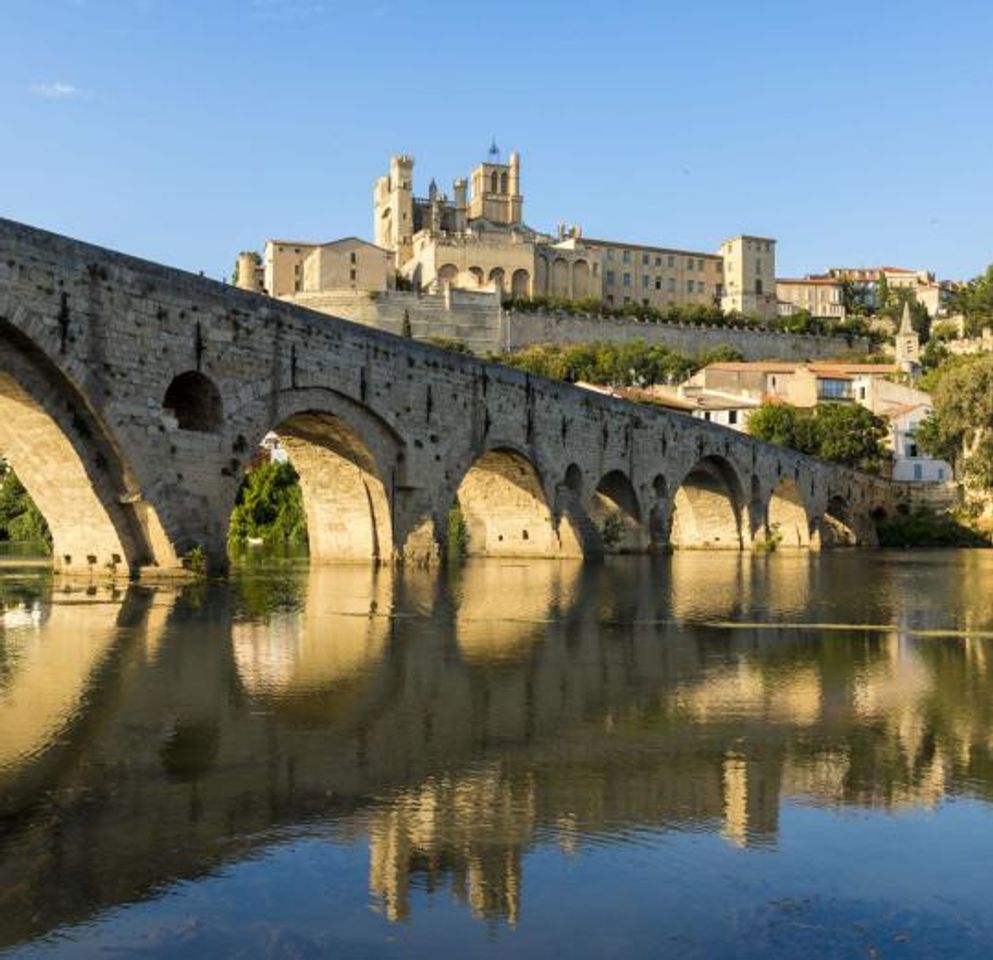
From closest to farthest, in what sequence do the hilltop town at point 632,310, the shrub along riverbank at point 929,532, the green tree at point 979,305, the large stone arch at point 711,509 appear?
1. the large stone arch at point 711,509
2. the shrub along riverbank at point 929,532
3. the hilltop town at point 632,310
4. the green tree at point 979,305

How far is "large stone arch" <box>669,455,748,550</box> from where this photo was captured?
5572 cm

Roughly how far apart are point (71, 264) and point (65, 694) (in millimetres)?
12424

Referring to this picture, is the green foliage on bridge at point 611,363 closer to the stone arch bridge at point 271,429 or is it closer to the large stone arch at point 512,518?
the stone arch bridge at point 271,429

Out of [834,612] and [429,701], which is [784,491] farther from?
[429,701]

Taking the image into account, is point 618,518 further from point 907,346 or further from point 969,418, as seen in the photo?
point 907,346

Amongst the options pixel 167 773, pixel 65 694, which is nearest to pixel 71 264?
pixel 65 694

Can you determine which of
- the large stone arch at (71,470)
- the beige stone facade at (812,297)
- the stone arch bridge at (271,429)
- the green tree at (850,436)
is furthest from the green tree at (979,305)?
the large stone arch at (71,470)

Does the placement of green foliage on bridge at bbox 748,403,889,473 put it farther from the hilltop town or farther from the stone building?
the stone building

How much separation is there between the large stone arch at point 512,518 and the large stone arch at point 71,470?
16573mm

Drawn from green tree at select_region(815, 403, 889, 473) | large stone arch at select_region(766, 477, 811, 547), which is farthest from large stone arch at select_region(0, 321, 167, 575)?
green tree at select_region(815, 403, 889, 473)

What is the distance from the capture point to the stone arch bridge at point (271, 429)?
2106cm

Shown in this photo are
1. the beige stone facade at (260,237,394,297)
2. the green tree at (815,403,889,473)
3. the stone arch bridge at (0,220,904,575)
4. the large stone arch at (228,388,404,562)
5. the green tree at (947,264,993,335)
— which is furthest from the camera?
the green tree at (947,264,993,335)

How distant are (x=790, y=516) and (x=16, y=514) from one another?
4197cm

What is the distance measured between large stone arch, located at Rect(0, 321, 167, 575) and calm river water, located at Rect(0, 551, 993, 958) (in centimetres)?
665
